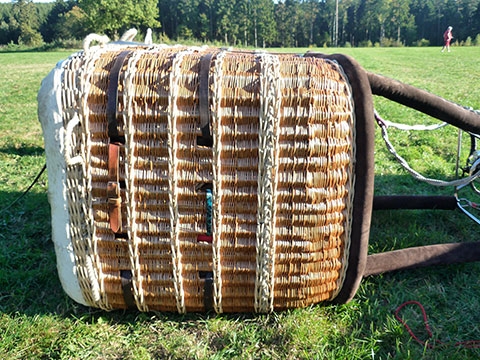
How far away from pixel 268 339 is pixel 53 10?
81675 millimetres

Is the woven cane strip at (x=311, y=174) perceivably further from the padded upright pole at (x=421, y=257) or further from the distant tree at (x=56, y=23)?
the distant tree at (x=56, y=23)

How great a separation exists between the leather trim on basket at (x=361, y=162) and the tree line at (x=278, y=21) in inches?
2581

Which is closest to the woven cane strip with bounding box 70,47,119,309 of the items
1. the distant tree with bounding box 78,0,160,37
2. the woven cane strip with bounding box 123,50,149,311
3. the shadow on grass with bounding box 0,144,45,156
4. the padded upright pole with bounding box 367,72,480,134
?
the woven cane strip with bounding box 123,50,149,311

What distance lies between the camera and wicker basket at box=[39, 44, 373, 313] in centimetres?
192

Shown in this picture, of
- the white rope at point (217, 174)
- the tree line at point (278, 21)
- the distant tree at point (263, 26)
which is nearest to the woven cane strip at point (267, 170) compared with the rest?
the white rope at point (217, 174)

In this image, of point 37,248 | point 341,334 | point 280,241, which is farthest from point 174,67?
point 37,248

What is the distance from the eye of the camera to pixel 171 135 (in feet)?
6.26

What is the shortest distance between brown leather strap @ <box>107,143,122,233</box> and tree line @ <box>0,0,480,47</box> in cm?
6566

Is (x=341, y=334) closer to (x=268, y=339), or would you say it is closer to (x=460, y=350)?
(x=268, y=339)

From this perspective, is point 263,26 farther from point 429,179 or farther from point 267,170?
point 267,170

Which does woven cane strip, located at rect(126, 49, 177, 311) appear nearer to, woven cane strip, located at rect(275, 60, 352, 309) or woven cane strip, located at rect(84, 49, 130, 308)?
woven cane strip, located at rect(84, 49, 130, 308)

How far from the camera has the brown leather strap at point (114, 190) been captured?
76.1 inches

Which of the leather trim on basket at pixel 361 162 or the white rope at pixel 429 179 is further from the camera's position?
the white rope at pixel 429 179

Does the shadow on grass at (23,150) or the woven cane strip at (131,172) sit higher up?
the woven cane strip at (131,172)
